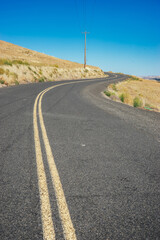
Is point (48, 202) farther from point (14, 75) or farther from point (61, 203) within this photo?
point (14, 75)

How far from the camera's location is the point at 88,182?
2.80 metres

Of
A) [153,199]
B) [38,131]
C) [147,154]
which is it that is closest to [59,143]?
[38,131]

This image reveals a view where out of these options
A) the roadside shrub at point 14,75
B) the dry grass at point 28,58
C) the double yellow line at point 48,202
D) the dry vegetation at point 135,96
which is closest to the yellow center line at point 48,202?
the double yellow line at point 48,202

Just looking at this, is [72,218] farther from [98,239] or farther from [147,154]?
[147,154]

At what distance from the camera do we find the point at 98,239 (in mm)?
1838

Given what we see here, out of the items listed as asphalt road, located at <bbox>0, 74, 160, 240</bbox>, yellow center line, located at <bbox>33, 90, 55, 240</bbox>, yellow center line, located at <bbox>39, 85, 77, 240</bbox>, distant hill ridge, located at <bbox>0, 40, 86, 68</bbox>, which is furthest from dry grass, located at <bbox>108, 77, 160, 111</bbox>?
distant hill ridge, located at <bbox>0, 40, 86, 68</bbox>

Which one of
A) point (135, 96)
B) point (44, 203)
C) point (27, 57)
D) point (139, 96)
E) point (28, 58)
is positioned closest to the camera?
point (44, 203)

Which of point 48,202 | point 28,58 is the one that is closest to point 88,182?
point 48,202

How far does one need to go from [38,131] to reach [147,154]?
3170 millimetres

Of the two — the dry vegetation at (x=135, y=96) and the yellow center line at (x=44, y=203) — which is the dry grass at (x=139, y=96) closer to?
the dry vegetation at (x=135, y=96)

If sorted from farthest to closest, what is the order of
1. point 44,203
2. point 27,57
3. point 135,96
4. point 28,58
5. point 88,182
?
point 27,57 < point 28,58 < point 135,96 < point 88,182 < point 44,203

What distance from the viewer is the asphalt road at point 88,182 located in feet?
6.50

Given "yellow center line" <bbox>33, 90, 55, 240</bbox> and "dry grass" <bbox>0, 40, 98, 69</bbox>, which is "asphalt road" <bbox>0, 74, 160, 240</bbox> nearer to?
"yellow center line" <bbox>33, 90, 55, 240</bbox>

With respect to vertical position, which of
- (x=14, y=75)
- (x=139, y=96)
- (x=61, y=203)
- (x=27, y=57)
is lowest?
(x=61, y=203)
